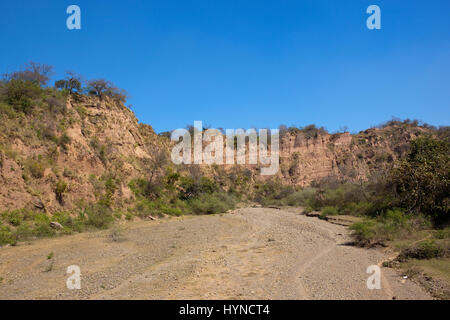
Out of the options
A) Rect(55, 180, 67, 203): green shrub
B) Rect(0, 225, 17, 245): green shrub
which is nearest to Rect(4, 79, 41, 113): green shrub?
Rect(55, 180, 67, 203): green shrub

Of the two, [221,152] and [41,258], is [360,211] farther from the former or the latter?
[221,152]

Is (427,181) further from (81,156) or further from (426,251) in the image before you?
(81,156)

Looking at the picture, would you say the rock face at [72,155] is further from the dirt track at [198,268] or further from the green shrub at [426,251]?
the green shrub at [426,251]

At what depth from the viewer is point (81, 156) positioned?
2127 cm

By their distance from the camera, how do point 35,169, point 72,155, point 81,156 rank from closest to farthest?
point 35,169, point 72,155, point 81,156

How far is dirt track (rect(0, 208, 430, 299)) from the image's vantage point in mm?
6535

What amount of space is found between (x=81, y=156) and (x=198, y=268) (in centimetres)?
1585

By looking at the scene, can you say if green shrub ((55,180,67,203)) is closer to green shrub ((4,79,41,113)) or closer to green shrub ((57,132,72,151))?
green shrub ((57,132,72,151))

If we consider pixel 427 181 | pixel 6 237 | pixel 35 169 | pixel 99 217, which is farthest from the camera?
pixel 99 217

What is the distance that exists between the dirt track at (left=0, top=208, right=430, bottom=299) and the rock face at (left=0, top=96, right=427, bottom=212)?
164 inches

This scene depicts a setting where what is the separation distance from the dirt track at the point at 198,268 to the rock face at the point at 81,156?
4170 mm

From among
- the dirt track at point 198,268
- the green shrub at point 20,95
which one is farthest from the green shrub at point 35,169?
the green shrub at point 20,95

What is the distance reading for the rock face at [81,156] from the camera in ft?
53.6

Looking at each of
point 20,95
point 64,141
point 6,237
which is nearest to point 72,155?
point 64,141
